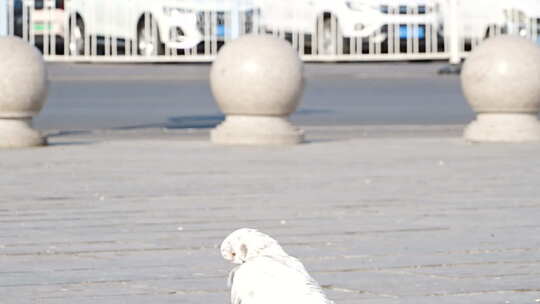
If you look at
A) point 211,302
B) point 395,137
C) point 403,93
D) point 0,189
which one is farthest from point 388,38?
point 211,302

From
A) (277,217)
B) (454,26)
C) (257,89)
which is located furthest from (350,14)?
(277,217)

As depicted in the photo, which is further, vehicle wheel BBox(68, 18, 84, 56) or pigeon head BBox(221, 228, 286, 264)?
vehicle wheel BBox(68, 18, 84, 56)

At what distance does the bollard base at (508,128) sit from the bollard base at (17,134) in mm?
5352

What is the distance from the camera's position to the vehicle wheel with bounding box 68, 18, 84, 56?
1409 inches

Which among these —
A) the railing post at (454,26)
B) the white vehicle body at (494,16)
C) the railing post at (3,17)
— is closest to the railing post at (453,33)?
the railing post at (454,26)

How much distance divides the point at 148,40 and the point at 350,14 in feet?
17.8

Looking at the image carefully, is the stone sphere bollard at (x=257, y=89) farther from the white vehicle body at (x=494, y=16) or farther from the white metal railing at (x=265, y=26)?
the white vehicle body at (x=494, y=16)

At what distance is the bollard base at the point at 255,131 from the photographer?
15703 millimetres

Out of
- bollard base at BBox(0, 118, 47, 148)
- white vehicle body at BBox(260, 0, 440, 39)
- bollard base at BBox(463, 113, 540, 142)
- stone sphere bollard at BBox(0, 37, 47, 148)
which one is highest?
stone sphere bollard at BBox(0, 37, 47, 148)

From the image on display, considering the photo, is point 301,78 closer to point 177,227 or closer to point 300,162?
point 300,162

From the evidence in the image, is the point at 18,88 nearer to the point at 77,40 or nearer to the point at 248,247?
the point at 248,247

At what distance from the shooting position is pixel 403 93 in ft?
97.1

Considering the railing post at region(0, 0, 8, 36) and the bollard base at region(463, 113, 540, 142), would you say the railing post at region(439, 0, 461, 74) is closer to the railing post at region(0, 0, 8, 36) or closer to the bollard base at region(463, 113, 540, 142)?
the railing post at region(0, 0, 8, 36)

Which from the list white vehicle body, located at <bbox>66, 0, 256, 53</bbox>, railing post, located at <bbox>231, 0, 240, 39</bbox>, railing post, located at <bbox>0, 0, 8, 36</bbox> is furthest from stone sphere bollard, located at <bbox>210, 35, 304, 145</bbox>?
railing post, located at <bbox>231, 0, 240, 39</bbox>
